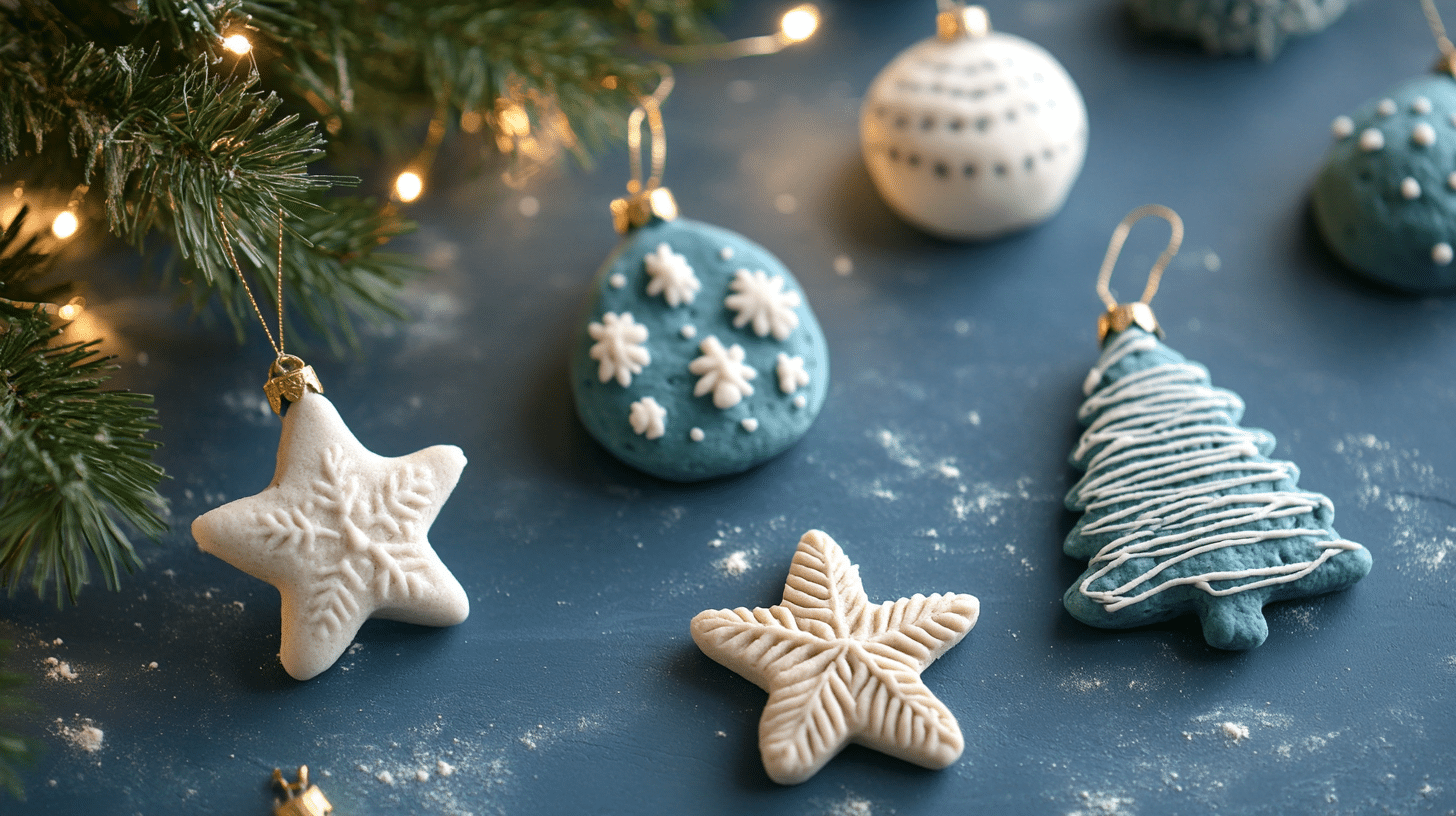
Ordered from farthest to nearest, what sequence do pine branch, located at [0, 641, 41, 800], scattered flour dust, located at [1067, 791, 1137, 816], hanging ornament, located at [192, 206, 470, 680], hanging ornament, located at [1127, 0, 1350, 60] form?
hanging ornament, located at [1127, 0, 1350, 60], hanging ornament, located at [192, 206, 470, 680], scattered flour dust, located at [1067, 791, 1137, 816], pine branch, located at [0, 641, 41, 800]

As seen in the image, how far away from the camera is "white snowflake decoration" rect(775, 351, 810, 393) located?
5.37ft

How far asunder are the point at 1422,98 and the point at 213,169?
1.95m

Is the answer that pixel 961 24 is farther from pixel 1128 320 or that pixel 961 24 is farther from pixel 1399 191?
pixel 1399 191

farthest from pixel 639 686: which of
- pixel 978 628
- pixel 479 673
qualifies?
pixel 978 628

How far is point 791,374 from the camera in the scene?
5.39ft

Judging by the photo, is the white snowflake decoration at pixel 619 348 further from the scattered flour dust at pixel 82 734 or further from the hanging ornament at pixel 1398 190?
the hanging ornament at pixel 1398 190

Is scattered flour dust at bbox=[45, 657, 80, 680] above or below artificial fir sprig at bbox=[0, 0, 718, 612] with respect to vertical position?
below

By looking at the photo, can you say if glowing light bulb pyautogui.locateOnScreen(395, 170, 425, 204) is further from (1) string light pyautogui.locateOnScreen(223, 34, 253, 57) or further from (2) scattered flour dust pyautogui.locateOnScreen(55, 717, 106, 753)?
(2) scattered flour dust pyautogui.locateOnScreen(55, 717, 106, 753)

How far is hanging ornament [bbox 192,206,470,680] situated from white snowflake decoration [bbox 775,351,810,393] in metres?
0.53

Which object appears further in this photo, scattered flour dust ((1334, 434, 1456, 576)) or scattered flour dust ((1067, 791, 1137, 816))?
scattered flour dust ((1334, 434, 1456, 576))

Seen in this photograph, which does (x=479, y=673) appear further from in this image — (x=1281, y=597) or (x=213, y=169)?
(x=1281, y=597)

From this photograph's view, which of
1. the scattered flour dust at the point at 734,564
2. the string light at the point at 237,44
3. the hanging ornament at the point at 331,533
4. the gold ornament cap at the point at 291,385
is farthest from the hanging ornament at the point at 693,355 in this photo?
the string light at the point at 237,44

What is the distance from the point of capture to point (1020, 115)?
6.00ft

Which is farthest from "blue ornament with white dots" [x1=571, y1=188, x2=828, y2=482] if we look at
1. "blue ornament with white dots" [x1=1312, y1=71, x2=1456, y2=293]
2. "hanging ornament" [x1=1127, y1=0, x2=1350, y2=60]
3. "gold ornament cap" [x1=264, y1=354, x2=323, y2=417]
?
"hanging ornament" [x1=1127, y1=0, x2=1350, y2=60]
